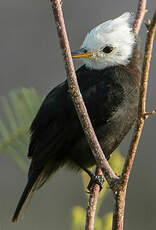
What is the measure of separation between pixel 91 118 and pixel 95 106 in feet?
0.34

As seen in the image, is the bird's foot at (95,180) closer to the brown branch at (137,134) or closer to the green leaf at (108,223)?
the green leaf at (108,223)

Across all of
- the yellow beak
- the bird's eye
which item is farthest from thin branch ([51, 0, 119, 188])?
the bird's eye

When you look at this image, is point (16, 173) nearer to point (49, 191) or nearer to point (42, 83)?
point (49, 191)


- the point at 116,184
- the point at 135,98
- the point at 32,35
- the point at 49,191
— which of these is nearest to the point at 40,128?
the point at 135,98

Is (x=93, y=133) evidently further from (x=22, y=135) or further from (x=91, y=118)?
(x=91, y=118)

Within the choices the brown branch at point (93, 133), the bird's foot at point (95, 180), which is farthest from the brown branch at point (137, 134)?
the bird's foot at point (95, 180)

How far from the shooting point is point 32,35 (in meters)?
10.1

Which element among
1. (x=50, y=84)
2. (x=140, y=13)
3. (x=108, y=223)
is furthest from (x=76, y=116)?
(x=50, y=84)

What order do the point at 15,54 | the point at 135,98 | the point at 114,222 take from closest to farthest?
the point at 114,222 → the point at 135,98 → the point at 15,54

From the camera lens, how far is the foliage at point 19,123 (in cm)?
332

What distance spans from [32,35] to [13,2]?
94 cm

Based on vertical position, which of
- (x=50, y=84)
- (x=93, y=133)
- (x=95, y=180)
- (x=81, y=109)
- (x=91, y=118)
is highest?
(x=81, y=109)

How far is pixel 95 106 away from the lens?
15.0ft

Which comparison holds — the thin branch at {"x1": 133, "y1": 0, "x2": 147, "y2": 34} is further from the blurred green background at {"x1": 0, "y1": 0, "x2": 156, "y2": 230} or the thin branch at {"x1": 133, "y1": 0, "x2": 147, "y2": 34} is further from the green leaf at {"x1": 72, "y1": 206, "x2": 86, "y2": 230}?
the blurred green background at {"x1": 0, "y1": 0, "x2": 156, "y2": 230}
